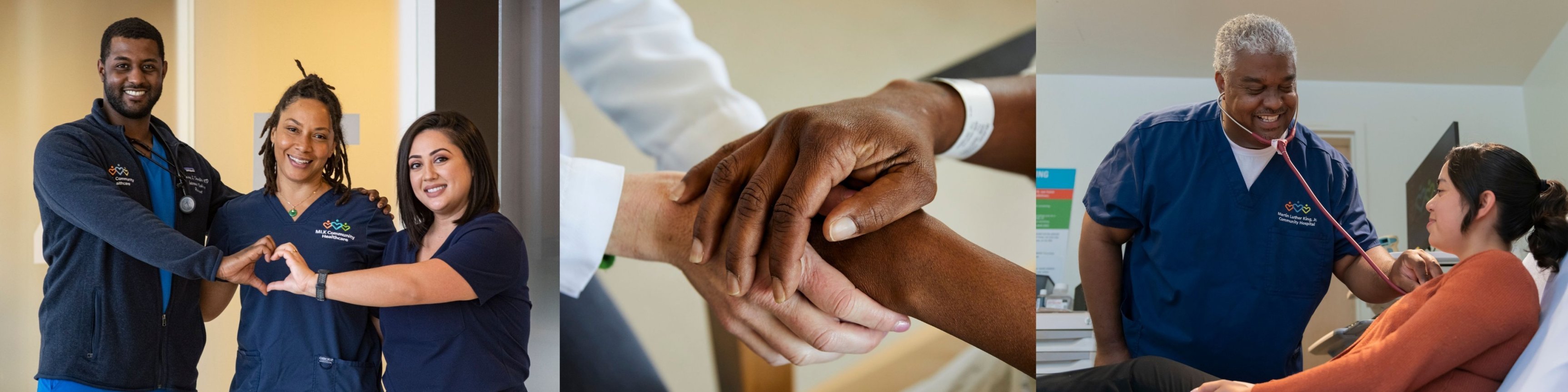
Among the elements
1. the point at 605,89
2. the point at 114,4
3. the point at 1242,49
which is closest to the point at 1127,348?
the point at 1242,49

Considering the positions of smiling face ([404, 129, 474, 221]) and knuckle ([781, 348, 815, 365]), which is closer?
smiling face ([404, 129, 474, 221])

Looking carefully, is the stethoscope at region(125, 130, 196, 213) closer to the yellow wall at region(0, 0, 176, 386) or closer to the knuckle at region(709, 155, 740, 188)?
the yellow wall at region(0, 0, 176, 386)

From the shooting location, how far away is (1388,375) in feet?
5.46

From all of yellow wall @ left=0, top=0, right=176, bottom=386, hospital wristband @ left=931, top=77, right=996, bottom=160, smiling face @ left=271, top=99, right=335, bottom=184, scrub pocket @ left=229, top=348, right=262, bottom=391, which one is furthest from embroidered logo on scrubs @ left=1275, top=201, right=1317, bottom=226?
yellow wall @ left=0, top=0, right=176, bottom=386

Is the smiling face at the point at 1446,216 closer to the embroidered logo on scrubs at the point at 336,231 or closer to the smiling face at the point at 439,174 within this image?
the smiling face at the point at 439,174

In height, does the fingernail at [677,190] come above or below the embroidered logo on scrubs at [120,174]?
below

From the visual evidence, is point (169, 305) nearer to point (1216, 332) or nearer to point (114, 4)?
point (114, 4)

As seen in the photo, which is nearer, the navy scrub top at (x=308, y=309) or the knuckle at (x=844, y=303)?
the navy scrub top at (x=308, y=309)

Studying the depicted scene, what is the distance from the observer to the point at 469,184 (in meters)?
2.07

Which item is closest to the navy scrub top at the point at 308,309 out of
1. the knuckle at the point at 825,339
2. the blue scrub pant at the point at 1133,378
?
the knuckle at the point at 825,339

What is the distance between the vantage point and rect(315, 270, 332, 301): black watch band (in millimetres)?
1930

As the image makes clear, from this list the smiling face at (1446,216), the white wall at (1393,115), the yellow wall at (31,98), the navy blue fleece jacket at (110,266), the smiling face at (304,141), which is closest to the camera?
the smiling face at (1446,216)

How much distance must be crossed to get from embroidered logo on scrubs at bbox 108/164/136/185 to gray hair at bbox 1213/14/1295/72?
2471 mm

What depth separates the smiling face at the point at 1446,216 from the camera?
1.77 meters
